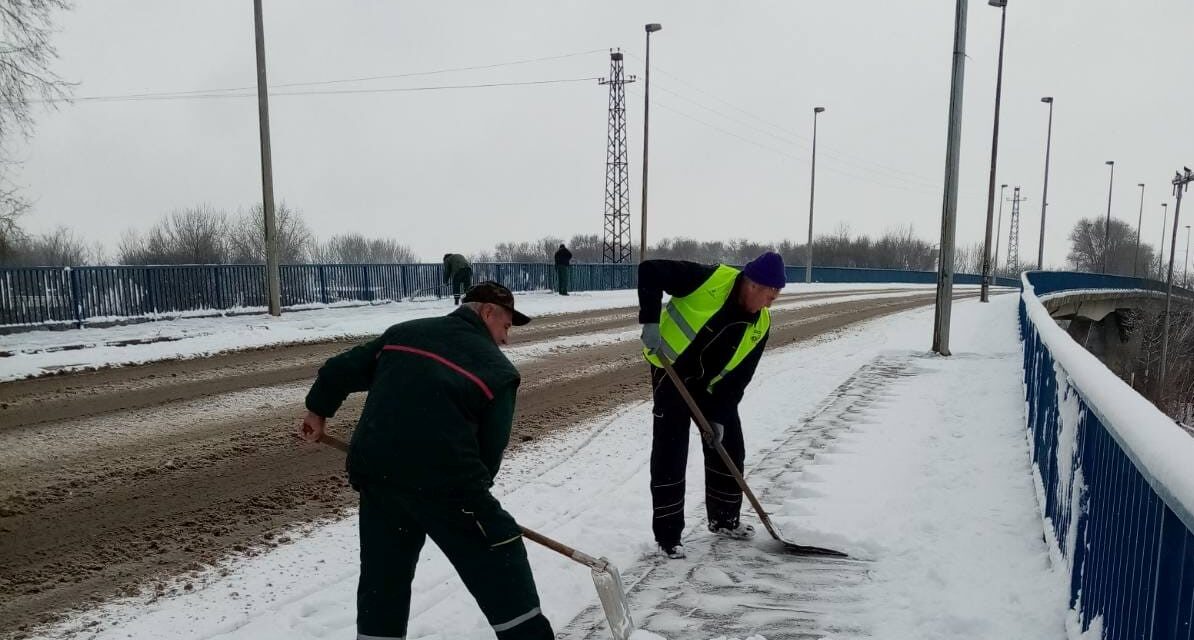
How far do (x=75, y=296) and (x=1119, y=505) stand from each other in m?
16.3

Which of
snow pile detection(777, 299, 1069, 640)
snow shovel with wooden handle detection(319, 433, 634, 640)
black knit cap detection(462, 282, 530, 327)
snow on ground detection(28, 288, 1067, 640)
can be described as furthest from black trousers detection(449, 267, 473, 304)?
black knit cap detection(462, 282, 530, 327)

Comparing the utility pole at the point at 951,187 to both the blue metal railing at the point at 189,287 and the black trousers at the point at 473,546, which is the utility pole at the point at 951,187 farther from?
the blue metal railing at the point at 189,287

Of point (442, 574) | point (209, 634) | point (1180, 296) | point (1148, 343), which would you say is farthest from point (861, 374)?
point (1180, 296)

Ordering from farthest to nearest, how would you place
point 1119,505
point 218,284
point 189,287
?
point 218,284
point 189,287
point 1119,505

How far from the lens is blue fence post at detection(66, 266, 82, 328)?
14.1 m

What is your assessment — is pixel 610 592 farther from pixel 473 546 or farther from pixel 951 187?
pixel 951 187

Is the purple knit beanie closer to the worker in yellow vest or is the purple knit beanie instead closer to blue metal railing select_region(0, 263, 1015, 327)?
the worker in yellow vest

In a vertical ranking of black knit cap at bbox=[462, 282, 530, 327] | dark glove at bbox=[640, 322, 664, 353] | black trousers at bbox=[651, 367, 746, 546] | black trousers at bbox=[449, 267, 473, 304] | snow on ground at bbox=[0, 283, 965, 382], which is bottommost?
snow on ground at bbox=[0, 283, 965, 382]

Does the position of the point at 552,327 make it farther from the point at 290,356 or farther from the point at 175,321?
the point at 175,321

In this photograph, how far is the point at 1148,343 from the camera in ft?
144

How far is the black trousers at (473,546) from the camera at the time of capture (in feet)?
7.86

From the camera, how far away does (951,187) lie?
11797mm

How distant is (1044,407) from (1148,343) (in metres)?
48.2

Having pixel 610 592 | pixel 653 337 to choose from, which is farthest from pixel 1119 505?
pixel 653 337
